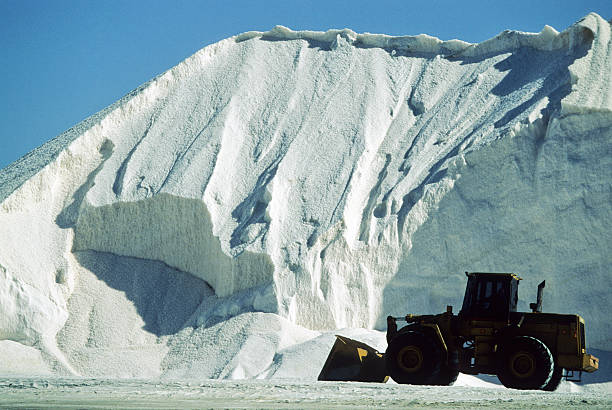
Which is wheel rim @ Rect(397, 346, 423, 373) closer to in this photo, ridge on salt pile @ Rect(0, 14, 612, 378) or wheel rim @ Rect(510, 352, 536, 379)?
wheel rim @ Rect(510, 352, 536, 379)

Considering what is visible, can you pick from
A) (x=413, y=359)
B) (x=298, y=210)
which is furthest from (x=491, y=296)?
(x=298, y=210)

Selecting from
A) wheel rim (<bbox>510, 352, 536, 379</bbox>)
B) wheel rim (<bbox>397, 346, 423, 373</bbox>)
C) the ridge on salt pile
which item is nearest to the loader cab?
wheel rim (<bbox>510, 352, 536, 379</bbox>)

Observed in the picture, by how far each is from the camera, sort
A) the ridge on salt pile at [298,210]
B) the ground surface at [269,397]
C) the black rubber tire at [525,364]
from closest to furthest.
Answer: the ground surface at [269,397]
the black rubber tire at [525,364]
the ridge on salt pile at [298,210]

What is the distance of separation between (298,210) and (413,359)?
40.3 ft

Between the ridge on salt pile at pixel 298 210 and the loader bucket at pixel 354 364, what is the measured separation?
187 inches

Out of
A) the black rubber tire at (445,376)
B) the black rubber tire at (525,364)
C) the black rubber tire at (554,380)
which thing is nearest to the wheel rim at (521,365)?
the black rubber tire at (525,364)

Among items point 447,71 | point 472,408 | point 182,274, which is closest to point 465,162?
point 447,71

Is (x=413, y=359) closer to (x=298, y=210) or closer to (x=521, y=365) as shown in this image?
(x=521, y=365)

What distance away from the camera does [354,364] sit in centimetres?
1297

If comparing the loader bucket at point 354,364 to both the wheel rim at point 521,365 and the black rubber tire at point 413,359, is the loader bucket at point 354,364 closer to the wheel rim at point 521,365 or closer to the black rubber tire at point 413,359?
the black rubber tire at point 413,359

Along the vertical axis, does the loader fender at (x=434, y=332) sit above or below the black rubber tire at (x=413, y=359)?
above

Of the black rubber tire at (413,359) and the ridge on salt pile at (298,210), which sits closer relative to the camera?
the black rubber tire at (413,359)

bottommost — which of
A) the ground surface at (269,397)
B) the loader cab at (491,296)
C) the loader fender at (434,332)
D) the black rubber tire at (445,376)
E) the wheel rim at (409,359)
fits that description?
the ground surface at (269,397)

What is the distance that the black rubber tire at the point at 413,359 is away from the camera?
11391 millimetres
